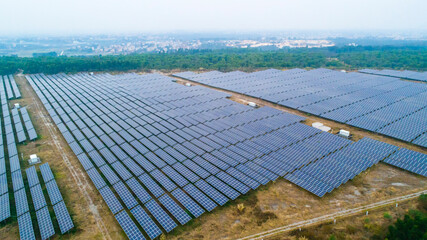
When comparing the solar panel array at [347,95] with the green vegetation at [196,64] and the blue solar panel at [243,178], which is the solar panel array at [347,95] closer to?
the green vegetation at [196,64]

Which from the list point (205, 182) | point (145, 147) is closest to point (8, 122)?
point (145, 147)

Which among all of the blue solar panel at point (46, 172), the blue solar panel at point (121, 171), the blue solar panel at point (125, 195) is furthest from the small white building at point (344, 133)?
the blue solar panel at point (46, 172)

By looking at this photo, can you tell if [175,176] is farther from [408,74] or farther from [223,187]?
[408,74]

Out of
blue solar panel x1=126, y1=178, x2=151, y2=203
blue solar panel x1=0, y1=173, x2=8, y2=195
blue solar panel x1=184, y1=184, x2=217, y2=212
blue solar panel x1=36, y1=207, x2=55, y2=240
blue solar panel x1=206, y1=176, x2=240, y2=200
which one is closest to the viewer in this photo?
blue solar panel x1=36, y1=207, x2=55, y2=240

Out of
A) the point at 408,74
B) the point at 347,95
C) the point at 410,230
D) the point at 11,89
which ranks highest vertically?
the point at 408,74

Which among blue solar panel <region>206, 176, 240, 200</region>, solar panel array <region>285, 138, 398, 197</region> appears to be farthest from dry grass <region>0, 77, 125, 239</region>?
solar panel array <region>285, 138, 398, 197</region>

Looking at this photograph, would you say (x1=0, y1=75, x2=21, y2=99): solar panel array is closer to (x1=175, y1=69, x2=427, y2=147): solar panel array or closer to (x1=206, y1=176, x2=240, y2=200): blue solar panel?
(x1=175, y1=69, x2=427, y2=147): solar panel array

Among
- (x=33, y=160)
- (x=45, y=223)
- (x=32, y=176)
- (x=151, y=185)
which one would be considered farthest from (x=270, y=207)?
(x=33, y=160)
